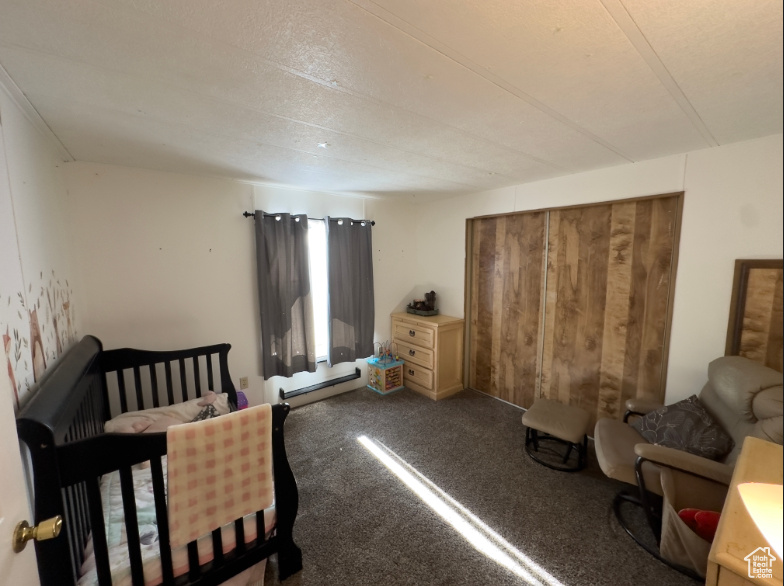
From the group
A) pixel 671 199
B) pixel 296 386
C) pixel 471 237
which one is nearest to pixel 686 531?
pixel 671 199

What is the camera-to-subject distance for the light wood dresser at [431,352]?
11.1 feet

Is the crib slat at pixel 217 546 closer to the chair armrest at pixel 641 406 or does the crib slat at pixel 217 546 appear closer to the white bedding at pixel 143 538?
the white bedding at pixel 143 538

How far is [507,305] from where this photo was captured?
→ 3227 millimetres

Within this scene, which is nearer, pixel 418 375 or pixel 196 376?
pixel 196 376

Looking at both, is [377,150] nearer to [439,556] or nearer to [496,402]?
[439,556]

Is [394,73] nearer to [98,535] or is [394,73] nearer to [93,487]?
[93,487]

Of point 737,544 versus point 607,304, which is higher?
point 607,304

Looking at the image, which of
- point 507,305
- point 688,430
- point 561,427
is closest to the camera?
point 688,430

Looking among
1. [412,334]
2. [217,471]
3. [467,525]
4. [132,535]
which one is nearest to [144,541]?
[132,535]

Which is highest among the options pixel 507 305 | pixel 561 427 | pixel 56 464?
pixel 507 305

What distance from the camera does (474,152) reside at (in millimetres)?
2010

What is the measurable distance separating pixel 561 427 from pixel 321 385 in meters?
2.18

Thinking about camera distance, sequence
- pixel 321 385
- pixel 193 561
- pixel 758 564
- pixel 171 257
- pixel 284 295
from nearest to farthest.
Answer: pixel 758 564
pixel 193 561
pixel 171 257
pixel 284 295
pixel 321 385

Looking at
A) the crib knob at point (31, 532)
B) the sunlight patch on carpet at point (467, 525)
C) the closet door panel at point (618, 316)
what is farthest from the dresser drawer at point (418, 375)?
the crib knob at point (31, 532)
